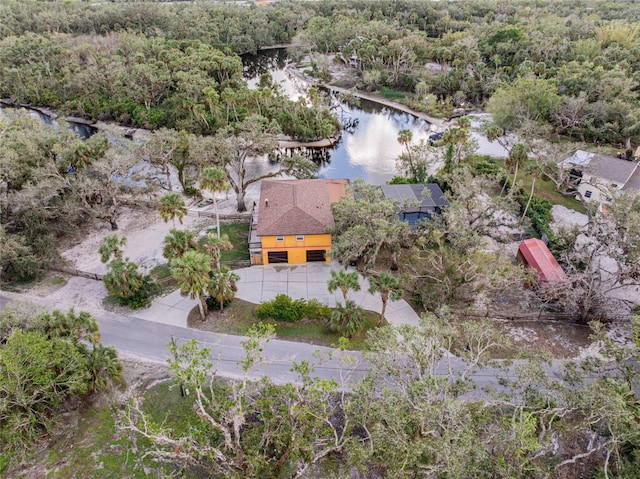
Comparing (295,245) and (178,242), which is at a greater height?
(178,242)

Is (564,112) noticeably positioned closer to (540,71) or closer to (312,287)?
(540,71)

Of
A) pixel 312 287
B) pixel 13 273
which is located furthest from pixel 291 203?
pixel 13 273

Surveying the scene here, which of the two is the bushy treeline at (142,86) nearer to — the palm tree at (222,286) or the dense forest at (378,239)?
the dense forest at (378,239)

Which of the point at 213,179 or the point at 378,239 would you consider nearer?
the point at 378,239

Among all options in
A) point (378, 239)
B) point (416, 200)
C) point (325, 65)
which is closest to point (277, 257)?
point (378, 239)

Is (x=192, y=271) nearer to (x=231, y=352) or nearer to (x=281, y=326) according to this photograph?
(x=231, y=352)

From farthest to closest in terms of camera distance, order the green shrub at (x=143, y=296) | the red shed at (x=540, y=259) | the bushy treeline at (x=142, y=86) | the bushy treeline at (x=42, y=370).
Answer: the bushy treeline at (x=142, y=86), the red shed at (x=540, y=259), the green shrub at (x=143, y=296), the bushy treeline at (x=42, y=370)

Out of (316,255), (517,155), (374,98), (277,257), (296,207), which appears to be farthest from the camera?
(374,98)

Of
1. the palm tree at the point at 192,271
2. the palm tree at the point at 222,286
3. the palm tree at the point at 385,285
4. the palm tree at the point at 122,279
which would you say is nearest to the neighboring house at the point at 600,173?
the palm tree at the point at 385,285
